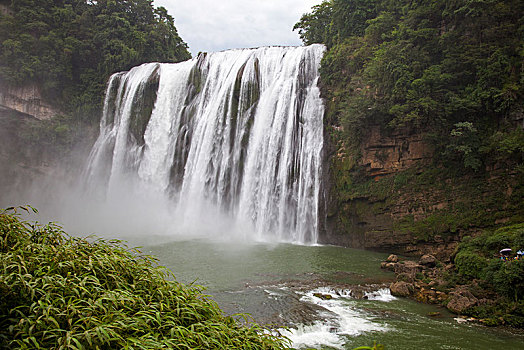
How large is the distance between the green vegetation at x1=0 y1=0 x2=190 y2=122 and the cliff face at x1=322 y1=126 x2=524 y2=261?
21389 millimetres

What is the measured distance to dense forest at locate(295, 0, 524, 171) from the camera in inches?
539

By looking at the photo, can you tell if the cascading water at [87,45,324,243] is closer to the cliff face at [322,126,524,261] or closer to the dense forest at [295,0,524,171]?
the cliff face at [322,126,524,261]

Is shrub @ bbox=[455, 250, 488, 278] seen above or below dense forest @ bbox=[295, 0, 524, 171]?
below

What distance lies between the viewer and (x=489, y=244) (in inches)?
420

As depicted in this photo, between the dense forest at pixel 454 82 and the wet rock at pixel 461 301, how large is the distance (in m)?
6.39

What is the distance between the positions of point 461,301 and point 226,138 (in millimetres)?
16059

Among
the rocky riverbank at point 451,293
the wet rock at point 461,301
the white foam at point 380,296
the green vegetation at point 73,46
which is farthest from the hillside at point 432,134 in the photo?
the green vegetation at point 73,46

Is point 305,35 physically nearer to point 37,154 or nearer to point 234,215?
point 234,215

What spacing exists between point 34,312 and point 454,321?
850 centimetres

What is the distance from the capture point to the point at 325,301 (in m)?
8.99

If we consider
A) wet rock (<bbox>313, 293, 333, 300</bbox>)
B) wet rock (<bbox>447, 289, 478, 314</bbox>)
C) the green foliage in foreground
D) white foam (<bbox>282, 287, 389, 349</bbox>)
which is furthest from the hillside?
the green foliage in foreground

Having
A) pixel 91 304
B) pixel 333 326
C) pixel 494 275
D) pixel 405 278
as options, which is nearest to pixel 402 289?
pixel 405 278

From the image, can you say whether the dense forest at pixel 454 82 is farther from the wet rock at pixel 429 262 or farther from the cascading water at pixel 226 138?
the wet rock at pixel 429 262

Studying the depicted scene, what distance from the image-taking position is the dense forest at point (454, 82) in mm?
13695
